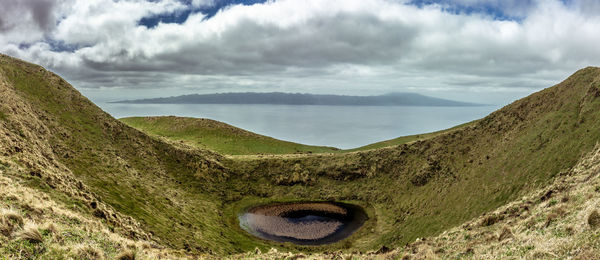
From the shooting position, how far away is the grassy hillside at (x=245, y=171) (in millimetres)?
25391

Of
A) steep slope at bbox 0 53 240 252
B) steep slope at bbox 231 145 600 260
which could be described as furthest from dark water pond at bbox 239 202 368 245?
steep slope at bbox 231 145 600 260

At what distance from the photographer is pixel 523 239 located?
46.2 feet

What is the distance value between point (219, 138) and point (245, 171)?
103 feet

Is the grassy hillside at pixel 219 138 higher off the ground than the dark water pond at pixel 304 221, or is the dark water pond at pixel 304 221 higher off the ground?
the grassy hillside at pixel 219 138

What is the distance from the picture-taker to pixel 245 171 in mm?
63781

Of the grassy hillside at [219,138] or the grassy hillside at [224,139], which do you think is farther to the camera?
the grassy hillside at [219,138]

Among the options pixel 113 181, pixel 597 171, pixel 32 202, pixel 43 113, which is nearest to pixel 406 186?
pixel 597 171

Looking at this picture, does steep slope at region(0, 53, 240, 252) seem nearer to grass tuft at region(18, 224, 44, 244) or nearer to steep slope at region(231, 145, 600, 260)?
grass tuft at region(18, 224, 44, 244)

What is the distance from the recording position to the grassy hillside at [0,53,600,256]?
25.4 m

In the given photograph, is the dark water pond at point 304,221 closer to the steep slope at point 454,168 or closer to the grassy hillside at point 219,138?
the steep slope at point 454,168

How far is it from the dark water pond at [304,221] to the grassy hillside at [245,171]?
2.14 meters

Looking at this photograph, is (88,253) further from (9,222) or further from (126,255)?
(9,222)

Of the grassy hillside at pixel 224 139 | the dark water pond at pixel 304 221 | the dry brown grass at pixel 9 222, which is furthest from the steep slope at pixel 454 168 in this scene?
the dry brown grass at pixel 9 222

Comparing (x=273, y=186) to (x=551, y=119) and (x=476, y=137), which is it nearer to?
(x=476, y=137)
